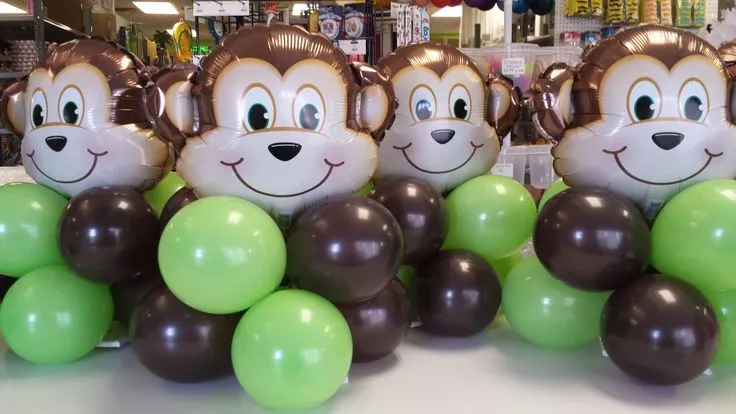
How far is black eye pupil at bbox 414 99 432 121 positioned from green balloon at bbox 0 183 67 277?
1006mm

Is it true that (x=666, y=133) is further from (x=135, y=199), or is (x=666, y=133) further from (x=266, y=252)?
(x=135, y=199)

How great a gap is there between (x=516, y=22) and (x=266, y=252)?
12.3 ft

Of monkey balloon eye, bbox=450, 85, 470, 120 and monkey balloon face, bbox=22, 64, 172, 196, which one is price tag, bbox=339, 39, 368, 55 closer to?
monkey balloon eye, bbox=450, 85, 470, 120

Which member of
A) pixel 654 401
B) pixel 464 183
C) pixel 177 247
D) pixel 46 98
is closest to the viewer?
pixel 177 247

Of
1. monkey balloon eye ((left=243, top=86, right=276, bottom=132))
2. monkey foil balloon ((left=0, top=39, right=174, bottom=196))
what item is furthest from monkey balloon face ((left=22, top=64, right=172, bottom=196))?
monkey balloon eye ((left=243, top=86, right=276, bottom=132))

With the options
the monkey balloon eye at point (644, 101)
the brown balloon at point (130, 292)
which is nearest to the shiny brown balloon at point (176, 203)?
the brown balloon at point (130, 292)

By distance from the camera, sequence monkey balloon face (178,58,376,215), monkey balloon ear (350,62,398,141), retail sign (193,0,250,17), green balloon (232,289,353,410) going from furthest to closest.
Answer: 1. retail sign (193,0,250,17)
2. monkey balloon ear (350,62,398,141)
3. monkey balloon face (178,58,376,215)
4. green balloon (232,289,353,410)

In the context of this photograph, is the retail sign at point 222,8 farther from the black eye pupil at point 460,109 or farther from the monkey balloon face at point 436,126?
the black eye pupil at point 460,109

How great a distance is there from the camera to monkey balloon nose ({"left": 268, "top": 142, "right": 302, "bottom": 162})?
148cm

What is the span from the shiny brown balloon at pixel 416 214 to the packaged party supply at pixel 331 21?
2151mm

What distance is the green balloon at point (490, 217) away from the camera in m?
1.81

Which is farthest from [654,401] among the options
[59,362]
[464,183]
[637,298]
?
[59,362]

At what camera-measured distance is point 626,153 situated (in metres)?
1.56

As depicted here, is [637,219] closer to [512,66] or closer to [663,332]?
[663,332]
